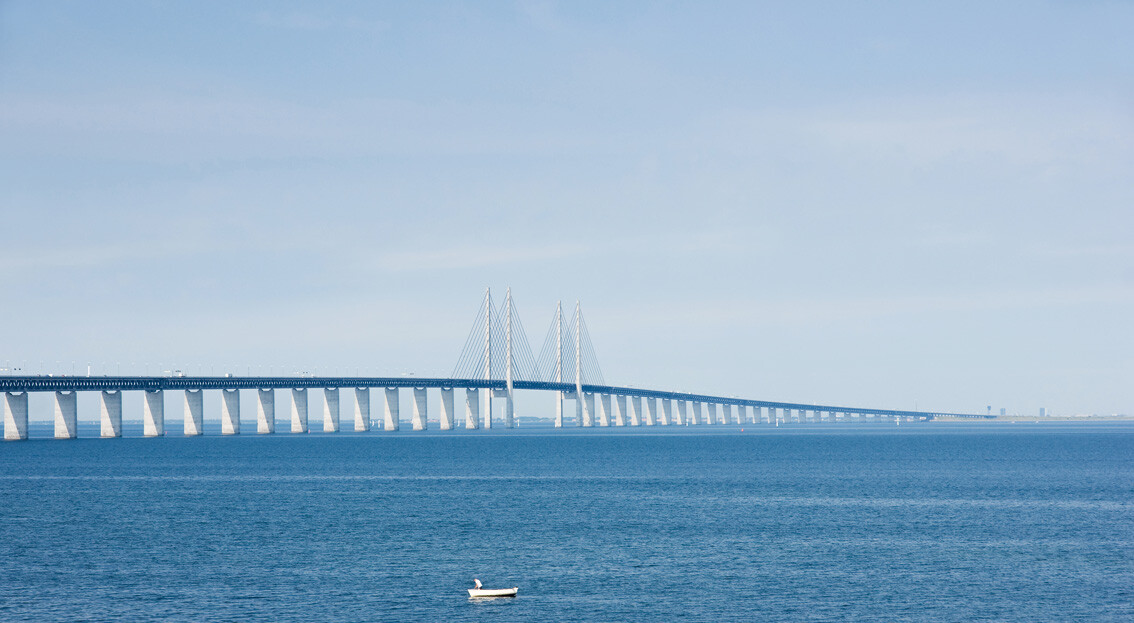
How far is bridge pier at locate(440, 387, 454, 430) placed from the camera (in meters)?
187

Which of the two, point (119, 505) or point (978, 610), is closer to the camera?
point (978, 610)

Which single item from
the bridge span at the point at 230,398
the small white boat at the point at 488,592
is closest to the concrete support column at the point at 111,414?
the bridge span at the point at 230,398

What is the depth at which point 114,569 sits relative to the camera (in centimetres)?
4347

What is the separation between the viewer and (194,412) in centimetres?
16225

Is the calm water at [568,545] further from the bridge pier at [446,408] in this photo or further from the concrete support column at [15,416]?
the bridge pier at [446,408]

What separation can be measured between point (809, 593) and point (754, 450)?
101089 millimetres

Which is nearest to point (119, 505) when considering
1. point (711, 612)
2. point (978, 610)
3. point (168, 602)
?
point (168, 602)

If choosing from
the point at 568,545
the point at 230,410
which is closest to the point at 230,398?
the point at 230,410

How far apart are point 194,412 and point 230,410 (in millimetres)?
5803

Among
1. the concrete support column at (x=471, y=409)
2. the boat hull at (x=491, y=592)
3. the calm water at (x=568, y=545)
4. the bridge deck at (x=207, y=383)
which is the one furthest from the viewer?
the concrete support column at (x=471, y=409)

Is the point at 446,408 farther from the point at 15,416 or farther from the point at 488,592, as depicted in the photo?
the point at 488,592

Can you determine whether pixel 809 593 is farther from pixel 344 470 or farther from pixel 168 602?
pixel 344 470

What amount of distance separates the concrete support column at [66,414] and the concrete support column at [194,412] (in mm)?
13545

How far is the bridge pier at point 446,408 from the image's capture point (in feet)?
614
